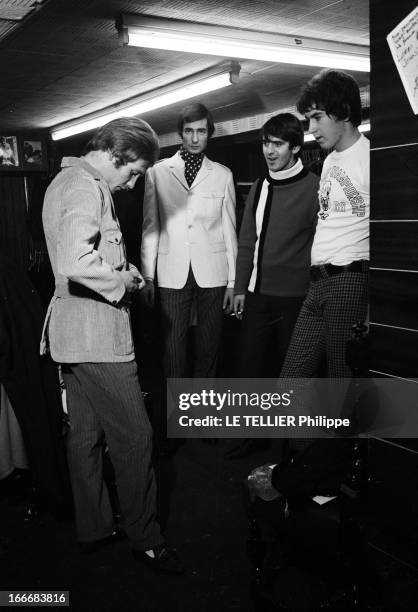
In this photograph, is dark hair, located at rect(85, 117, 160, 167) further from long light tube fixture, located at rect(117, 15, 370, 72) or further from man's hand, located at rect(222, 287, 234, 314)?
long light tube fixture, located at rect(117, 15, 370, 72)

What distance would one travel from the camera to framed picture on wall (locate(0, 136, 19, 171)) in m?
9.80

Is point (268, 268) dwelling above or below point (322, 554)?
above

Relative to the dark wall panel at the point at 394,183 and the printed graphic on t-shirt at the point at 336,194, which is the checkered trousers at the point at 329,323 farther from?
the dark wall panel at the point at 394,183

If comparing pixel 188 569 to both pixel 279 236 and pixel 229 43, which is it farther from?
pixel 229 43

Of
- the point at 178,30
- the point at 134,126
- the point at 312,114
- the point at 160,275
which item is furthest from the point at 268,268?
the point at 178,30

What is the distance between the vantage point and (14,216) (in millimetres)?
10867

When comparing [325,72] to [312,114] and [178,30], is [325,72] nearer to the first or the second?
[312,114]

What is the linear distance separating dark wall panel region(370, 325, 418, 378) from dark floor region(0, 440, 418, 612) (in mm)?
537

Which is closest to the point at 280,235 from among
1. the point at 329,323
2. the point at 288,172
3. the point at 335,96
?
the point at 288,172

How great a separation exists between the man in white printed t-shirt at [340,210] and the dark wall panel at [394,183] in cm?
33

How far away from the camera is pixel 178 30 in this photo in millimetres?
3928

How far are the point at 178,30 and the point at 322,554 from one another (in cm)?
329

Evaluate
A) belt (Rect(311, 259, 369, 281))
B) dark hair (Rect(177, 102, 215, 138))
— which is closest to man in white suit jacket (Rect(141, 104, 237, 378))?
dark hair (Rect(177, 102, 215, 138))

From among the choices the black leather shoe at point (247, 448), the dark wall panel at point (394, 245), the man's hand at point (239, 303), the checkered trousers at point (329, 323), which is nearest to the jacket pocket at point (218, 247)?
the man's hand at point (239, 303)
